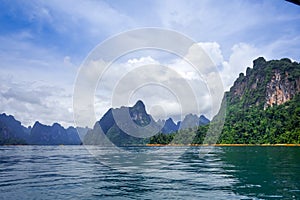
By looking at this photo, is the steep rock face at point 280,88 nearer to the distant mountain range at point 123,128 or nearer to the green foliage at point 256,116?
the green foliage at point 256,116

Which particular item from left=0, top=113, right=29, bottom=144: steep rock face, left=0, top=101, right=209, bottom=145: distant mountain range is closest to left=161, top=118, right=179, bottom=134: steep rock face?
left=0, top=101, right=209, bottom=145: distant mountain range

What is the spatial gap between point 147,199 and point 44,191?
444 centimetres

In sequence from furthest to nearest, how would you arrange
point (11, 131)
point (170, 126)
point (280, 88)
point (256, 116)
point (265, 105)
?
point (170, 126) < point (11, 131) < point (265, 105) < point (280, 88) < point (256, 116)

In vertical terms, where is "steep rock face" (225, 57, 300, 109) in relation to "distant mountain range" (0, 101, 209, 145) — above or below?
above

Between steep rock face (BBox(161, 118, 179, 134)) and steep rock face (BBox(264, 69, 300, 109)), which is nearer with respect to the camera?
steep rock face (BBox(264, 69, 300, 109))

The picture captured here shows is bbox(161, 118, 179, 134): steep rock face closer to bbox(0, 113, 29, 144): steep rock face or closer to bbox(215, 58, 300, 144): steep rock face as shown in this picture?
bbox(215, 58, 300, 144): steep rock face

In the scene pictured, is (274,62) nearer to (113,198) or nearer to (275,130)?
(275,130)

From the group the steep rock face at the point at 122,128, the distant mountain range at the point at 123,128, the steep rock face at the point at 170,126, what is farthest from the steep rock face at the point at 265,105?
the steep rock face at the point at 170,126

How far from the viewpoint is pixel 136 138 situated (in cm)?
13512

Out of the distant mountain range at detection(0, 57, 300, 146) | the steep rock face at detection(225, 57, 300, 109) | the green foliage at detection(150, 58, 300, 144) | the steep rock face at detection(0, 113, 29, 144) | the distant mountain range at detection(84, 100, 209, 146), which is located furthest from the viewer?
the steep rock face at detection(0, 113, 29, 144)

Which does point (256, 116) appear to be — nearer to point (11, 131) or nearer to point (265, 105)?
point (265, 105)

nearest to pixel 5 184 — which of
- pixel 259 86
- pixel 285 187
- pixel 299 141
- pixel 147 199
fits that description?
pixel 147 199

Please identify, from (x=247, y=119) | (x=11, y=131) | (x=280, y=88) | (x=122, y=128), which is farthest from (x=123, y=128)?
(x=11, y=131)

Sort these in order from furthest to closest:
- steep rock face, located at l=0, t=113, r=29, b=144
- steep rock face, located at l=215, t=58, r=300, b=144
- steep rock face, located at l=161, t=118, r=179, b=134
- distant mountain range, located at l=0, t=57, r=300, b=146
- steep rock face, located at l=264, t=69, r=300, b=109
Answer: steep rock face, located at l=161, t=118, r=179, b=134 → steep rock face, located at l=0, t=113, r=29, b=144 → steep rock face, located at l=264, t=69, r=300, b=109 → distant mountain range, located at l=0, t=57, r=300, b=146 → steep rock face, located at l=215, t=58, r=300, b=144
